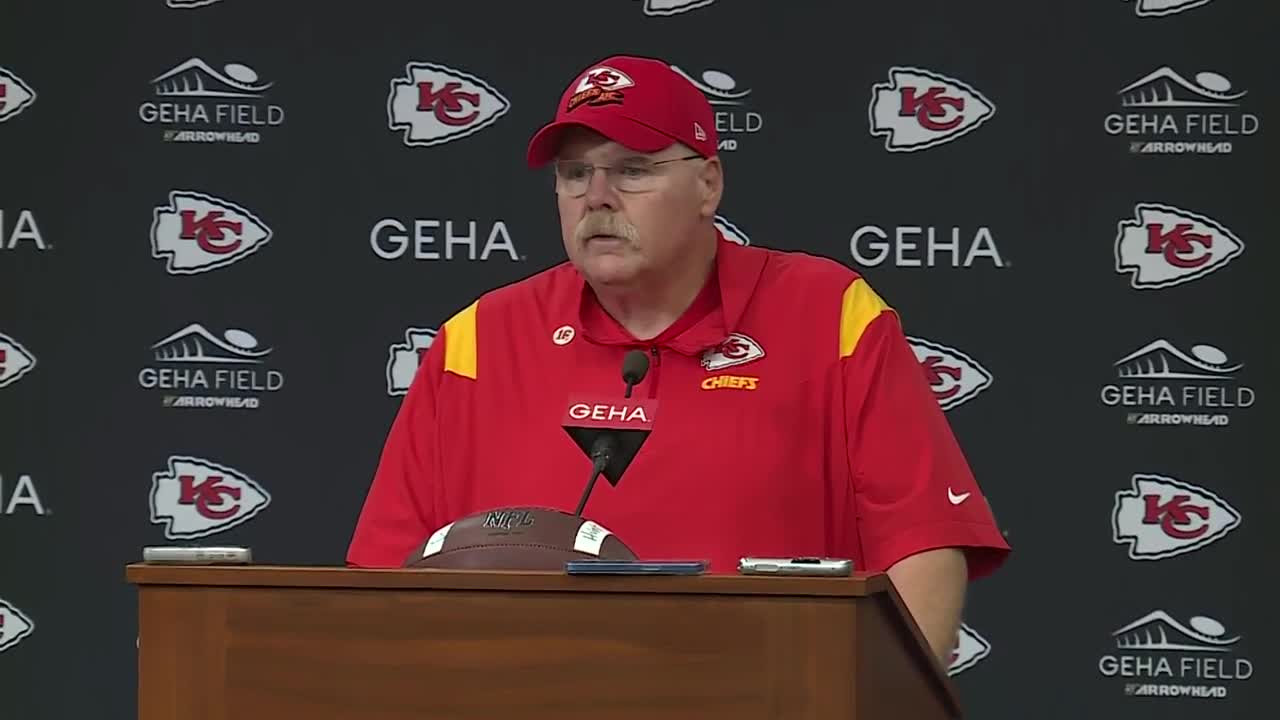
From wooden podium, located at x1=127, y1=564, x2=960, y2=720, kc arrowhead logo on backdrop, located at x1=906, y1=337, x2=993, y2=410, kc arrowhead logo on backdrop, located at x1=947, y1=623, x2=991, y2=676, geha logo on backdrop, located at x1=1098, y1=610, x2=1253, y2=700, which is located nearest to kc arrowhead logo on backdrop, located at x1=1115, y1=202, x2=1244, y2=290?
kc arrowhead logo on backdrop, located at x1=906, y1=337, x2=993, y2=410

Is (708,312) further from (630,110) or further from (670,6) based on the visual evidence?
(670,6)

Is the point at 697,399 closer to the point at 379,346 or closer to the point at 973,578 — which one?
the point at 973,578

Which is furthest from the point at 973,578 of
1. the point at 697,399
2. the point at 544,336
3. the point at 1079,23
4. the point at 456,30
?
the point at 456,30

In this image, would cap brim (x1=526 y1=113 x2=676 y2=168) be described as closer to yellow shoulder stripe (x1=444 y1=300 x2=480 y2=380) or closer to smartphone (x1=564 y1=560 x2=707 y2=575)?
yellow shoulder stripe (x1=444 y1=300 x2=480 y2=380)

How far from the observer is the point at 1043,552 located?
4.02m

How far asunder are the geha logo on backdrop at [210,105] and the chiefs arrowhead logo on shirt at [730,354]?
188cm

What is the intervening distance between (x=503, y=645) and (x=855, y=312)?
115 cm

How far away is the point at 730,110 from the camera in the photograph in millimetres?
4133

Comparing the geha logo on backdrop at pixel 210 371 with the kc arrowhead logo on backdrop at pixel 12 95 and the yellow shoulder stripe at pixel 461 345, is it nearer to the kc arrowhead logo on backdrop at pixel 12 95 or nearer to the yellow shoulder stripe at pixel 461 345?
the kc arrowhead logo on backdrop at pixel 12 95

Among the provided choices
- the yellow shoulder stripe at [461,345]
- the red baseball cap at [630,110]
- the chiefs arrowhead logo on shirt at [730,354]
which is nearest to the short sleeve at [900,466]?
the chiefs arrowhead logo on shirt at [730,354]

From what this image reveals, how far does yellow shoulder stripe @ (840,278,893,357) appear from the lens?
8.60ft

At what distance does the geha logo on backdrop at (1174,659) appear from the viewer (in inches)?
157

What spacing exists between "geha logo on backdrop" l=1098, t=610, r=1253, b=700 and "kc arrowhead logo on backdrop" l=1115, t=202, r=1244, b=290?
2.33ft

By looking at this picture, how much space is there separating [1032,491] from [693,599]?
2562mm
